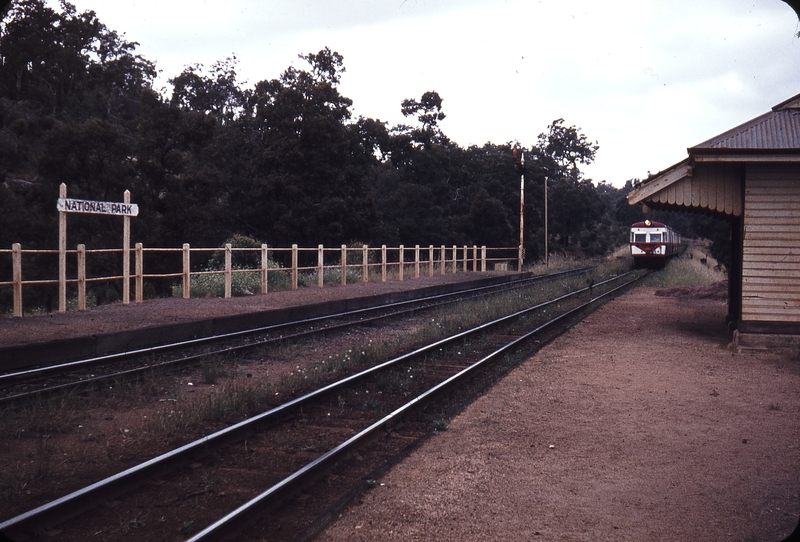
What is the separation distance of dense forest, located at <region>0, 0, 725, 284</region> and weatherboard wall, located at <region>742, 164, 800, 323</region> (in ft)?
65.9

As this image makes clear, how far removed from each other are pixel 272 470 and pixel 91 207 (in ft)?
31.1

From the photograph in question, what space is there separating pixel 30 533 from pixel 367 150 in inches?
1552

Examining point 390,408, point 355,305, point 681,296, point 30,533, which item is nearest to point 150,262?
point 355,305

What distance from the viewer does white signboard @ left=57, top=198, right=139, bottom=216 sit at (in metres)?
12.7

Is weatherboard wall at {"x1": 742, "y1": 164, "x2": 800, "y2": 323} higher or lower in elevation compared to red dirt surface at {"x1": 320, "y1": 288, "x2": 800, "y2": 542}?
higher

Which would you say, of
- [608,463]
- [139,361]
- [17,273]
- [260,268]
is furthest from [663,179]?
[260,268]

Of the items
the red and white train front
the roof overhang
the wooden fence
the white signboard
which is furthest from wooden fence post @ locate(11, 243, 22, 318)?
the red and white train front

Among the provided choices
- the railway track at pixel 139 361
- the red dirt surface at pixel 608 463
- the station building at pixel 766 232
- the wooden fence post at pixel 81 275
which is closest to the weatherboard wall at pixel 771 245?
the station building at pixel 766 232

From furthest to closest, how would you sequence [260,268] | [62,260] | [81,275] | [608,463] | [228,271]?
[260,268], [228,271], [81,275], [62,260], [608,463]

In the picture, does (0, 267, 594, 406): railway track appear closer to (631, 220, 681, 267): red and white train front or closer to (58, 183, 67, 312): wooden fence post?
(58, 183, 67, 312): wooden fence post

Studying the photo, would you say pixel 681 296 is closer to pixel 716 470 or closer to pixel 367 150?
pixel 716 470

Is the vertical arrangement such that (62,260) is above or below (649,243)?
below

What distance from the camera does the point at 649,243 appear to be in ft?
133

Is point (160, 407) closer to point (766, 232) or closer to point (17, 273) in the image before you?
point (17, 273)
